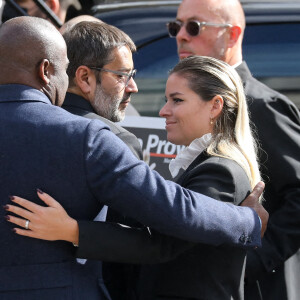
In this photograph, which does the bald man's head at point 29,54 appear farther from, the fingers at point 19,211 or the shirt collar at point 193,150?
the shirt collar at point 193,150

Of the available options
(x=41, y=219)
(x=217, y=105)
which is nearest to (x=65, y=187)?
(x=41, y=219)

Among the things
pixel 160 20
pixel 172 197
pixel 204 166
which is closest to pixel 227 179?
pixel 204 166

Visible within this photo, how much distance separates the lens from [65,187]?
200cm

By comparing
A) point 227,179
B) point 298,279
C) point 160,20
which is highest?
point 227,179

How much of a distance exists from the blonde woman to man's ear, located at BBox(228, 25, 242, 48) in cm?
90

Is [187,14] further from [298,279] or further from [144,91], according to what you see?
[298,279]

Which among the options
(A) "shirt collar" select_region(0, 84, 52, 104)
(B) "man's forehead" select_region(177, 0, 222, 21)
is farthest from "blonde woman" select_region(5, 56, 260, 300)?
(B) "man's forehead" select_region(177, 0, 222, 21)

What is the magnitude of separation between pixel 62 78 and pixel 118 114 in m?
0.79

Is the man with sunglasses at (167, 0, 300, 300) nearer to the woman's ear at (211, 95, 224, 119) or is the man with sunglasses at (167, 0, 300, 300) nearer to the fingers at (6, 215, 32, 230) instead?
the woman's ear at (211, 95, 224, 119)

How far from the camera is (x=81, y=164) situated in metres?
1.98

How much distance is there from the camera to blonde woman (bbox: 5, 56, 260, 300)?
2119 millimetres

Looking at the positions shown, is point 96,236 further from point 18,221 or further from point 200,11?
point 200,11

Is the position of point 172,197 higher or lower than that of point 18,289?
higher

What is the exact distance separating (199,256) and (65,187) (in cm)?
51
